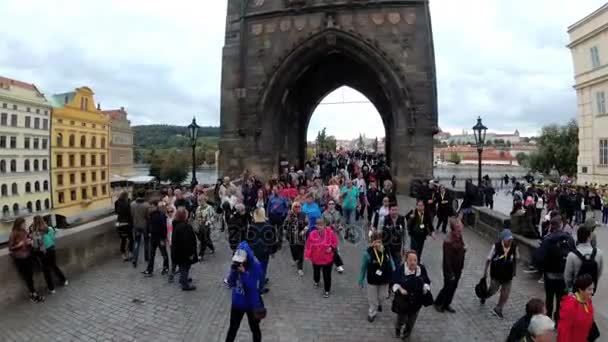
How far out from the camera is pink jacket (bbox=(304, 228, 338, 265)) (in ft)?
21.8

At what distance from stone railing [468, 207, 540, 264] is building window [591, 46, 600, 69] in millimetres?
25191

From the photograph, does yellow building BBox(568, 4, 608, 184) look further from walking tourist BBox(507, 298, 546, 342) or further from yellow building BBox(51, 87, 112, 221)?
yellow building BBox(51, 87, 112, 221)

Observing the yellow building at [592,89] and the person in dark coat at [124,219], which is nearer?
the person in dark coat at [124,219]

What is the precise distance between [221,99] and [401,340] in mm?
17202

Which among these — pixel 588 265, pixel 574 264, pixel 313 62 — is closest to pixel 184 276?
pixel 574 264

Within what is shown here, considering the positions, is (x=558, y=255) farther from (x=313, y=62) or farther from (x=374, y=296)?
(x=313, y=62)

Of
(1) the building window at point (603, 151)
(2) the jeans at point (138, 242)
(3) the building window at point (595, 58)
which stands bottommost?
(2) the jeans at point (138, 242)

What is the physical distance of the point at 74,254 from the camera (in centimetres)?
762

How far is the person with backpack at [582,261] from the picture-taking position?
4832 mm

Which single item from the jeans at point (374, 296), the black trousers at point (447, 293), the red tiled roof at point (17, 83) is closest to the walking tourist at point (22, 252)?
the jeans at point (374, 296)

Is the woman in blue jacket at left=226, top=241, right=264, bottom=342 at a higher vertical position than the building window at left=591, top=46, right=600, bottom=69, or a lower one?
lower

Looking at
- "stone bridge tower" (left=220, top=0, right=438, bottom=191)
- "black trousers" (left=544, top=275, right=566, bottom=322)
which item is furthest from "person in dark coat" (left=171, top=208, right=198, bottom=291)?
"stone bridge tower" (left=220, top=0, right=438, bottom=191)

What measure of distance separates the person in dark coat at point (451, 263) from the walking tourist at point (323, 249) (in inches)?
67.0

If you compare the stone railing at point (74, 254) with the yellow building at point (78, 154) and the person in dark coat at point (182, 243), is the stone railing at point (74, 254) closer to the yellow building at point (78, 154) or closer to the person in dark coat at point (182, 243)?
the person in dark coat at point (182, 243)
